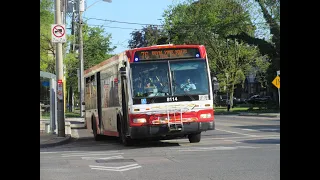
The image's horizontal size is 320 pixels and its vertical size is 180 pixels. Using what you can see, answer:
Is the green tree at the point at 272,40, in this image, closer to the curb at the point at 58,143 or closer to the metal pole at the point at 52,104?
the metal pole at the point at 52,104

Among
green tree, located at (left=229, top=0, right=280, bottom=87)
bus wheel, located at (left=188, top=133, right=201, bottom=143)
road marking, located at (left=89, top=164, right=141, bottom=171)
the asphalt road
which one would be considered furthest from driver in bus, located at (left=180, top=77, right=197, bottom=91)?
green tree, located at (left=229, top=0, right=280, bottom=87)

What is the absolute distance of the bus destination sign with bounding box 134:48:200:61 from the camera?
16844mm

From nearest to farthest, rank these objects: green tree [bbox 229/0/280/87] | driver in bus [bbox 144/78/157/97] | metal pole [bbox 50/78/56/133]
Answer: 1. driver in bus [bbox 144/78/157/97]
2. metal pole [bbox 50/78/56/133]
3. green tree [bbox 229/0/280/87]

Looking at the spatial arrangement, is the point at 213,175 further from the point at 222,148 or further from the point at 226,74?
the point at 226,74

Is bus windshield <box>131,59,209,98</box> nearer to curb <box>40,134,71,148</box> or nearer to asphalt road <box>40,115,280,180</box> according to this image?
asphalt road <box>40,115,280,180</box>

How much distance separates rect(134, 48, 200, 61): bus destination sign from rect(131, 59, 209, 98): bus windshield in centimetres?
19

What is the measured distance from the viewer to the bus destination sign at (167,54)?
16.8 metres

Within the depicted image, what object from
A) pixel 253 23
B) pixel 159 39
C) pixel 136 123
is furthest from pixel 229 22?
pixel 136 123

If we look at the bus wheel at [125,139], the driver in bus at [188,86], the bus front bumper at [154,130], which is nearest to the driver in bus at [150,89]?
the driver in bus at [188,86]

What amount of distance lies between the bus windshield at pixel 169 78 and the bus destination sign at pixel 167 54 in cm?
19

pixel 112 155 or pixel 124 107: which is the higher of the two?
pixel 124 107
